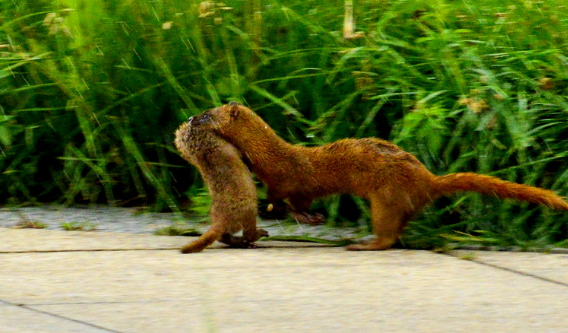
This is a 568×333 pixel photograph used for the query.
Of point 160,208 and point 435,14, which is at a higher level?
point 435,14

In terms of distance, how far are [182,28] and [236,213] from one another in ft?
5.17

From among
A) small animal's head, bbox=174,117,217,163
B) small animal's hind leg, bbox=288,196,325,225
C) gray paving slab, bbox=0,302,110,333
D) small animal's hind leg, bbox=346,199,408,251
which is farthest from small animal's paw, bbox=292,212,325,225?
gray paving slab, bbox=0,302,110,333

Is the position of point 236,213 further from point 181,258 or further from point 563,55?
point 563,55

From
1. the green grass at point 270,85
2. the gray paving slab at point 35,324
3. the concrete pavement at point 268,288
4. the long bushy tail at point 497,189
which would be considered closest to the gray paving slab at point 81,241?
the concrete pavement at point 268,288

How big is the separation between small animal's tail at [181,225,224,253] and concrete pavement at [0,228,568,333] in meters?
0.04

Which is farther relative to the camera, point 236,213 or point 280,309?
point 236,213

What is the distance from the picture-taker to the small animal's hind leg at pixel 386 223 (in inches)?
165

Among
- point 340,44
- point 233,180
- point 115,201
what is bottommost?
point 115,201

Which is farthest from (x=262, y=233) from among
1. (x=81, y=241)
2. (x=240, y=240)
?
(x=81, y=241)

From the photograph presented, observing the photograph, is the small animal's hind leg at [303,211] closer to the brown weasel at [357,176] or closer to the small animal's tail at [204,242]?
the brown weasel at [357,176]

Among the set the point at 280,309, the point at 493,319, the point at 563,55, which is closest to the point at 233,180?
the point at 280,309

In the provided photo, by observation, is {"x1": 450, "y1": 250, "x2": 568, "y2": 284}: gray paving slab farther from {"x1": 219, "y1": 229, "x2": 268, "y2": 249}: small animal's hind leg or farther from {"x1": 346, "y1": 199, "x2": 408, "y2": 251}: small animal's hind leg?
{"x1": 219, "y1": 229, "x2": 268, "y2": 249}: small animal's hind leg

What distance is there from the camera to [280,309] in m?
3.23

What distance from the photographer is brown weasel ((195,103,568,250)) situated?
4.16 meters
